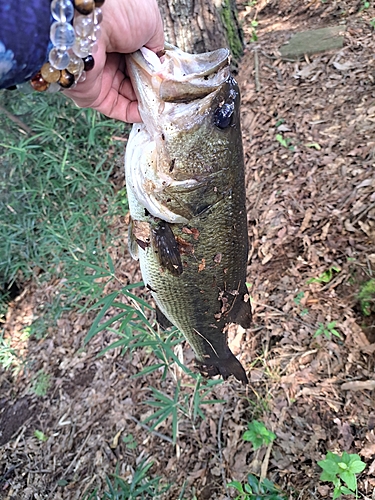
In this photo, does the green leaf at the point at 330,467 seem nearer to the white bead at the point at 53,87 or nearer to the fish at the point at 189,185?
the fish at the point at 189,185

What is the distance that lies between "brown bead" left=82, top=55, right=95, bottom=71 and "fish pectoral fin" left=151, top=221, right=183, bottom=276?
0.56 m

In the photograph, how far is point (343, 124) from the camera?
3186mm

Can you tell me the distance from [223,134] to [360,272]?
1511mm

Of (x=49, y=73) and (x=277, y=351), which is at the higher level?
(x=49, y=73)

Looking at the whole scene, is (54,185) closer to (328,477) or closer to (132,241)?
(132,241)

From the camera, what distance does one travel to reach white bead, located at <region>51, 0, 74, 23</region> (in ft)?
3.29

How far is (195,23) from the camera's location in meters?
→ 3.16

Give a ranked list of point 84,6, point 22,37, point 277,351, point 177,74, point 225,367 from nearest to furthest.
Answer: point 22,37 < point 84,6 < point 177,74 < point 225,367 < point 277,351

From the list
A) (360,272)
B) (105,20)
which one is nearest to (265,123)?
(360,272)

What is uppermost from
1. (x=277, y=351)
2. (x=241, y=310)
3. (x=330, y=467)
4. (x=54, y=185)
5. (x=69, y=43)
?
(x=69, y=43)

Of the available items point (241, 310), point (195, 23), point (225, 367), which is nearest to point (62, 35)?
point (241, 310)

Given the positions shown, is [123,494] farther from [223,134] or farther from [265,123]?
[265,123]

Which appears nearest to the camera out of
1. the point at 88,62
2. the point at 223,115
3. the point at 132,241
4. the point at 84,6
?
the point at 84,6

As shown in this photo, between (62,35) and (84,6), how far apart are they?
9 cm
